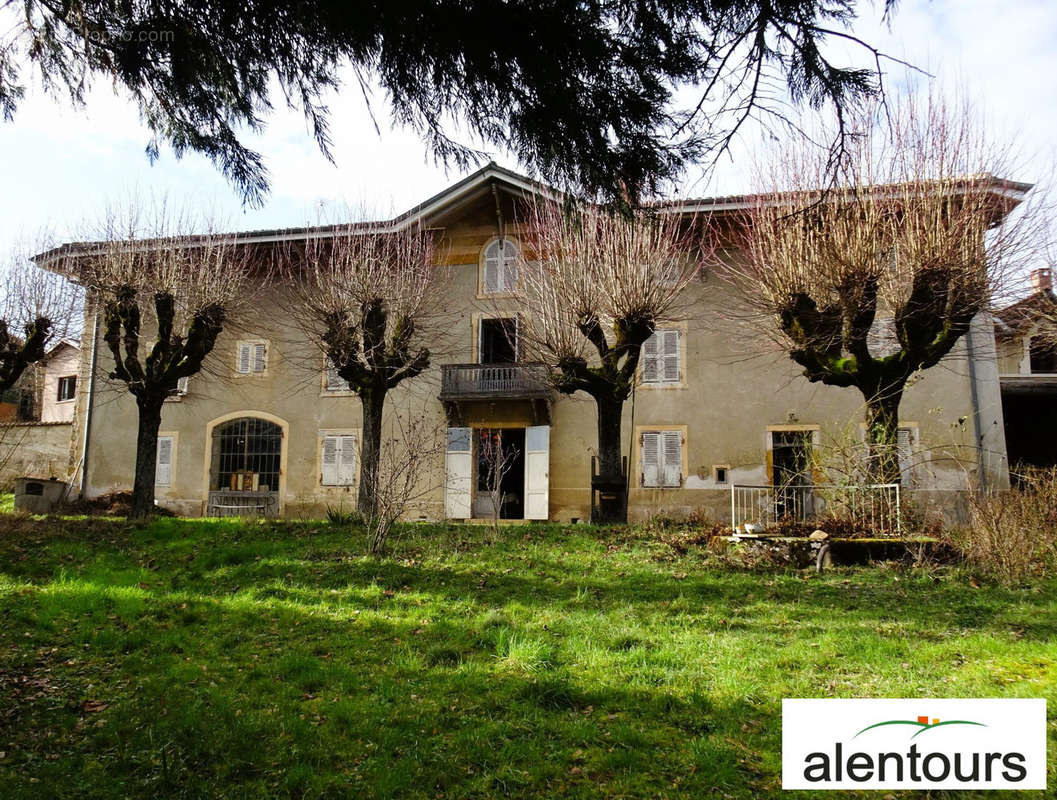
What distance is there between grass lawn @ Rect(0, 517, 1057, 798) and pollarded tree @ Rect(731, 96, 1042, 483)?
148 inches

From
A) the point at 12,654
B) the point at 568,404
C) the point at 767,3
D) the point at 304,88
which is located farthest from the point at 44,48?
the point at 568,404

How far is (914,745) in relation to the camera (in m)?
4.22

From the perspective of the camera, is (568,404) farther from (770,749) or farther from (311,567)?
(770,749)

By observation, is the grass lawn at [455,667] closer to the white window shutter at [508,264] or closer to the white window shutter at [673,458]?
the white window shutter at [673,458]

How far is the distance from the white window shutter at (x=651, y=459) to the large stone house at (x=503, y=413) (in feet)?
0.08

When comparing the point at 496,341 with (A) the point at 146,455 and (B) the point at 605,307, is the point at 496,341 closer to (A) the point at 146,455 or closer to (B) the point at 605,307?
(B) the point at 605,307

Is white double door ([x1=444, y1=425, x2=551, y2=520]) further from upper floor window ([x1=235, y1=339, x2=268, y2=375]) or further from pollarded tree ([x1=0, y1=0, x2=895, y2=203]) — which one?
pollarded tree ([x1=0, y1=0, x2=895, y2=203])

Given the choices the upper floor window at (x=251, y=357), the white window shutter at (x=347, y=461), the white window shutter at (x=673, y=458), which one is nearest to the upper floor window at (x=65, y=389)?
the upper floor window at (x=251, y=357)

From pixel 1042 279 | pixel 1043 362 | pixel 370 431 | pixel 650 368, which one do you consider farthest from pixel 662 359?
pixel 1043 362

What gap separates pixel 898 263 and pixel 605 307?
464cm

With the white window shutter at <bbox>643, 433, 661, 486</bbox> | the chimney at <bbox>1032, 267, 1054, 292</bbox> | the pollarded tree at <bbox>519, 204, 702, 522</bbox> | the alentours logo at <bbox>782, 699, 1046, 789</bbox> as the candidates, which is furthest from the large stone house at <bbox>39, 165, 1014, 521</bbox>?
the alentours logo at <bbox>782, 699, 1046, 789</bbox>

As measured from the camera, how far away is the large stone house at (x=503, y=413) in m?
15.9

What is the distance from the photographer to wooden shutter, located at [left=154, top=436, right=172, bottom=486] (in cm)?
1905

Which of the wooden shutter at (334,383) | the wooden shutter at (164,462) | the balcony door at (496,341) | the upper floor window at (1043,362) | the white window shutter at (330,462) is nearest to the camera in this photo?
the balcony door at (496,341)
